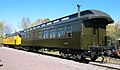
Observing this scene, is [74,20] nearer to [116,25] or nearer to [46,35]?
[46,35]

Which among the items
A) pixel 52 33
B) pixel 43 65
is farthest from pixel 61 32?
pixel 43 65

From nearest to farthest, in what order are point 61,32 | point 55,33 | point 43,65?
point 43,65
point 61,32
point 55,33

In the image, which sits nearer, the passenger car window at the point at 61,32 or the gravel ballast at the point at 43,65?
the gravel ballast at the point at 43,65

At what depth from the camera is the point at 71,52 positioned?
1797 centimetres

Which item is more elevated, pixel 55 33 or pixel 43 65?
pixel 55 33

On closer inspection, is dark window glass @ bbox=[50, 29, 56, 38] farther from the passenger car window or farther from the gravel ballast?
the gravel ballast

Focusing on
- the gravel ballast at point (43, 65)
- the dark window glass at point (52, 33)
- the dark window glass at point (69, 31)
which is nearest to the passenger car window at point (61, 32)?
the dark window glass at point (69, 31)

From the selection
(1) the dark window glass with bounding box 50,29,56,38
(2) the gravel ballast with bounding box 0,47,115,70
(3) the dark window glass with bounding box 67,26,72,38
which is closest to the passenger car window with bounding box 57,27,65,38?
(3) the dark window glass with bounding box 67,26,72,38

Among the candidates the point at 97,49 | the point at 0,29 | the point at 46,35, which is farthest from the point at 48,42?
the point at 0,29

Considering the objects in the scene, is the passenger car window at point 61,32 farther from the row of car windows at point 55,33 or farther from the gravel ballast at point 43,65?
the gravel ballast at point 43,65

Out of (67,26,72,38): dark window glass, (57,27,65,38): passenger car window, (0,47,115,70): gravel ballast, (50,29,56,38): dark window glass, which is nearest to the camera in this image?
(0,47,115,70): gravel ballast

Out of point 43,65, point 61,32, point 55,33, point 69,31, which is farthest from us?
point 55,33

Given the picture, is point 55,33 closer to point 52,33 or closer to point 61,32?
point 52,33

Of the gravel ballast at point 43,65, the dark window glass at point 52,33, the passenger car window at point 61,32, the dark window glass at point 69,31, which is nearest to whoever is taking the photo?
the gravel ballast at point 43,65
